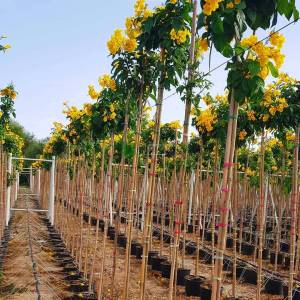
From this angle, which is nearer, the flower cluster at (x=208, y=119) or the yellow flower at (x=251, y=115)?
the yellow flower at (x=251, y=115)

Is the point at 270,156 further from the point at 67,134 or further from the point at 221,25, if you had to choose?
the point at 221,25

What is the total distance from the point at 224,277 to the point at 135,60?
15.4ft

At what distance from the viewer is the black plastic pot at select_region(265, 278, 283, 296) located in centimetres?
→ 643

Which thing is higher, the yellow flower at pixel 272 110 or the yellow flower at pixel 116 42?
the yellow flower at pixel 116 42

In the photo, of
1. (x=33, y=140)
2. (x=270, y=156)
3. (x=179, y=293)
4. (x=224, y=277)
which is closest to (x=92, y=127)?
(x=179, y=293)

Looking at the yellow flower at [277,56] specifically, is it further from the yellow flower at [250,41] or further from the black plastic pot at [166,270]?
the black plastic pot at [166,270]

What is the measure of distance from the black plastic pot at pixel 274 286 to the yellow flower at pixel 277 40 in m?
4.79

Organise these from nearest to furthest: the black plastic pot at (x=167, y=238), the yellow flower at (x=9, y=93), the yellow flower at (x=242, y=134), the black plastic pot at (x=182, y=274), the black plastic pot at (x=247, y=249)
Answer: the yellow flower at (x=242, y=134)
the black plastic pot at (x=182, y=274)
the yellow flower at (x=9, y=93)
the black plastic pot at (x=247, y=249)
the black plastic pot at (x=167, y=238)

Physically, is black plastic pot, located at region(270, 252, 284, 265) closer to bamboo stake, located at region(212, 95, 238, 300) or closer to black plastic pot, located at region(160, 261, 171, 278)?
black plastic pot, located at region(160, 261, 171, 278)

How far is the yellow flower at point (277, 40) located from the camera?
2547mm

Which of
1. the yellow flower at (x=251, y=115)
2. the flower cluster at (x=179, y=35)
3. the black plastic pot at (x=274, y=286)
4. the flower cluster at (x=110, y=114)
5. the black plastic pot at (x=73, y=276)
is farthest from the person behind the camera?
the black plastic pot at (x=73, y=276)

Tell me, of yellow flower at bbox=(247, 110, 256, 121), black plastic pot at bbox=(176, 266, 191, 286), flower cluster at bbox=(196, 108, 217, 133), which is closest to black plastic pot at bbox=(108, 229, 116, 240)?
black plastic pot at bbox=(176, 266, 191, 286)

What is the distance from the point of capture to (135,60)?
165 inches

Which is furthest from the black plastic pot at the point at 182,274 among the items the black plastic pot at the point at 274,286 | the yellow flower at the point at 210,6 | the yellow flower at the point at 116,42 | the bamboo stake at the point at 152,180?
the yellow flower at the point at 210,6
